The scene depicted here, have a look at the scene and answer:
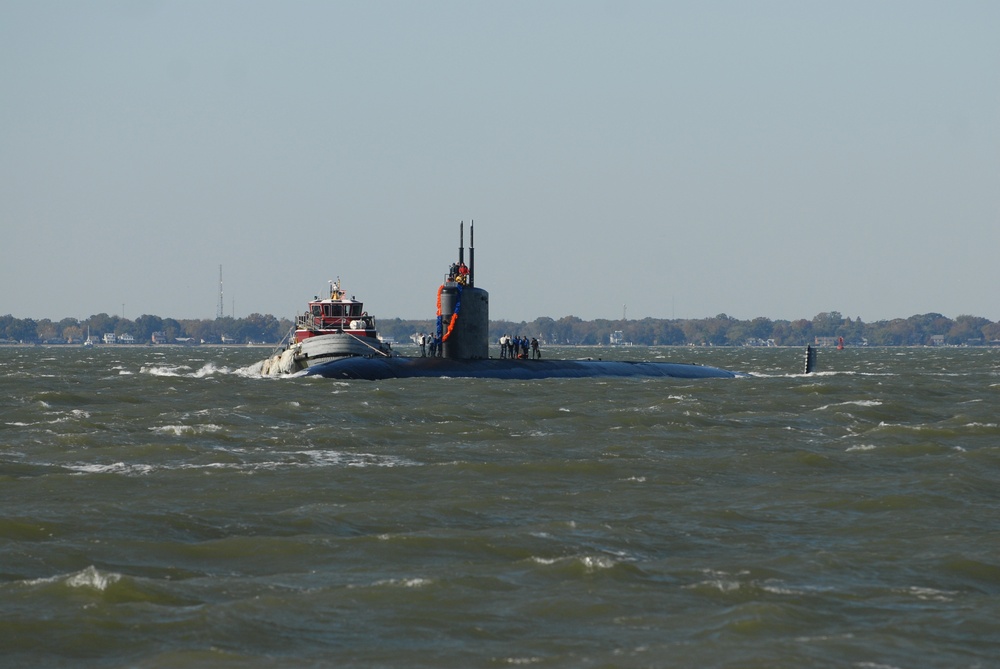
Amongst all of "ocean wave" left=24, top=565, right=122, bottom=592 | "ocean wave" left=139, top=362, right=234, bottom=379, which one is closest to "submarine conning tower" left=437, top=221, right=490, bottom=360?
"ocean wave" left=139, top=362, right=234, bottom=379

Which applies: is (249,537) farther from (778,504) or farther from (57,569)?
(778,504)

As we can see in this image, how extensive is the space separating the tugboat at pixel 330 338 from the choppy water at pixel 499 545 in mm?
32541

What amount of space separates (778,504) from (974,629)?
27.2 ft

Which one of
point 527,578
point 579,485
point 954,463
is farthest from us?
point 954,463

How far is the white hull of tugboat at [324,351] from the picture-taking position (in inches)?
2753

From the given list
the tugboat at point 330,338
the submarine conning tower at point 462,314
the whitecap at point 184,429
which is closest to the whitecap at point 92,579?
the whitecap at point 184,429

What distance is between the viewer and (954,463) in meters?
28.2

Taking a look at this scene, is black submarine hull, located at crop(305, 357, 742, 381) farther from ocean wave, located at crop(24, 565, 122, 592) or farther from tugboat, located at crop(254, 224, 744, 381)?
ocean wave, located at crop(24, 565, 122, 592)

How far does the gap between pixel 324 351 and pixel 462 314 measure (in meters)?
10.5

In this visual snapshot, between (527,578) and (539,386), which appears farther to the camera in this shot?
(539,386)

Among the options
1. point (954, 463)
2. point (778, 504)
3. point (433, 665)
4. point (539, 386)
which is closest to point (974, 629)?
point (433, 665)

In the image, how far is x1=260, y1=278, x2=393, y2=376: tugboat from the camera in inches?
2766

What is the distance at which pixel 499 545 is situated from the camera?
1858 centimetres

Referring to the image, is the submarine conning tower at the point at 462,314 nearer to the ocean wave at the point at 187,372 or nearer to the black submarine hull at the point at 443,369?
the black submarine hull at the point at 443,369
